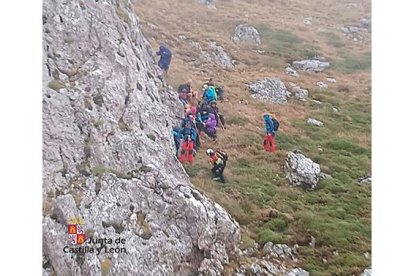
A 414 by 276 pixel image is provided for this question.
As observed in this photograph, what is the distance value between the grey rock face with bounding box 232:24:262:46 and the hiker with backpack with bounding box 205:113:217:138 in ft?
9.39

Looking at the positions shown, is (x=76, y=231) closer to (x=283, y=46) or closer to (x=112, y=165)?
(x=112, y=165)

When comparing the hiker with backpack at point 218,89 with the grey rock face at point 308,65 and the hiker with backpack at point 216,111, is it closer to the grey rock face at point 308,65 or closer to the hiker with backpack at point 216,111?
the hiker with backpack at point 216,111

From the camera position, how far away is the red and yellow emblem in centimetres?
1522

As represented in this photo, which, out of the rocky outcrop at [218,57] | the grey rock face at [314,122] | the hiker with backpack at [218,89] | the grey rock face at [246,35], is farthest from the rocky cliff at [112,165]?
the grey rock face at [314,122]

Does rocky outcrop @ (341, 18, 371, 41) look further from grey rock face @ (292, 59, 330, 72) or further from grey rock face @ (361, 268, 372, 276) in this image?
grey rock face @ (361, 268, 372, 276)

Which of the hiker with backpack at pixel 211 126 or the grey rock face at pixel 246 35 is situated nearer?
the hiker with backpack at pixel 211 126

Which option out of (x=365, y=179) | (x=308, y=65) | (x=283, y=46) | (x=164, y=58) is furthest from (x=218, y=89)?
(x=365, y=179)

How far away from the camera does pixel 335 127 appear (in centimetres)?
1819

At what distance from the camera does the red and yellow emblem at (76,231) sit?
1522 cm

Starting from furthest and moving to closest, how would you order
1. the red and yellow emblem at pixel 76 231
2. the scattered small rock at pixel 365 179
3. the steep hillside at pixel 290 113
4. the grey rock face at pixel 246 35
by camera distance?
1. the grey rock face at pixel 246 35
2. the scattered small rock at pixel 365 179
3. the steep hillside at pixel 290 113
4. the red and yellow emblem at pixel 76 231

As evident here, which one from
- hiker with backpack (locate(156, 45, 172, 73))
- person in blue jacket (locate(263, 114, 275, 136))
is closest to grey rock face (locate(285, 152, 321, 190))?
person in blue jacket (locate(263, 114, 275, 136))

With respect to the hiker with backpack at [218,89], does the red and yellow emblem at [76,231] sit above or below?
below

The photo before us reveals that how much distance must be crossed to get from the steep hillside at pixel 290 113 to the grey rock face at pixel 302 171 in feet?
0.61

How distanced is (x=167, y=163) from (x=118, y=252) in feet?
9.43
